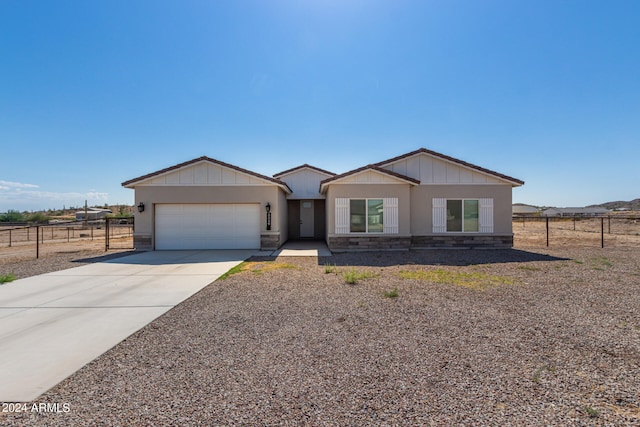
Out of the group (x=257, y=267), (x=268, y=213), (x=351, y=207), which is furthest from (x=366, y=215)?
(x=257, y=267)

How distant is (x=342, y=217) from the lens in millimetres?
12547

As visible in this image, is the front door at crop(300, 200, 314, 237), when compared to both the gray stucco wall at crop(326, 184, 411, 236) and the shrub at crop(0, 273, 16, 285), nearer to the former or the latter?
the gray stucco wall at crop(326, 184, 411, 236)

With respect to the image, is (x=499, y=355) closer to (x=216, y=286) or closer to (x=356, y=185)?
(x=216, y=286)

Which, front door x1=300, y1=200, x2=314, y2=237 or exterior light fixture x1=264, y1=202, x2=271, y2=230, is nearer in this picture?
exterior light fixture x1=264, y1=202, x2=271, y2=230

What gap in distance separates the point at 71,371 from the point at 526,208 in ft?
272

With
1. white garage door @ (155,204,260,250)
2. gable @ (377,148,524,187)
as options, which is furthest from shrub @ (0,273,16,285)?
gable @ (377,148,524,187)

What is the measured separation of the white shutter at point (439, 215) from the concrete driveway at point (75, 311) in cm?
877

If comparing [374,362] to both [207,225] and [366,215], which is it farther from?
[207,225]

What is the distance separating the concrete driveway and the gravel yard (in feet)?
1.07

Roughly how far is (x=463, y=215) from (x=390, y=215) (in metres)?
3.48

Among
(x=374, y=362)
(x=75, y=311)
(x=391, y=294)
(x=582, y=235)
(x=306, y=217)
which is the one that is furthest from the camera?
(x=582, y=235)

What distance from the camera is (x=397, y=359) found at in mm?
3379

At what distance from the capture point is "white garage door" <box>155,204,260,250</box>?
13156mm

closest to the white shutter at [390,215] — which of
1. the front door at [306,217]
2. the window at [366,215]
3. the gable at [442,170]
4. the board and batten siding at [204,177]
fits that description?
the window at [366,215]
